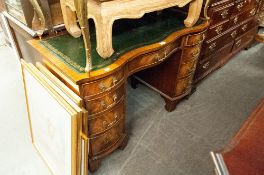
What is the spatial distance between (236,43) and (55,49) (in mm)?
2463

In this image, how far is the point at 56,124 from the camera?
52.3 inches

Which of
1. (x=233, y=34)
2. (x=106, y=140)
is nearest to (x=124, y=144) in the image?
(x=106, y=140)

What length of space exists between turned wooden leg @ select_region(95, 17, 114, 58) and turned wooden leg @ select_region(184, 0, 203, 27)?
2.65 ft

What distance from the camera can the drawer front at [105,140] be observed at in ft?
4.76

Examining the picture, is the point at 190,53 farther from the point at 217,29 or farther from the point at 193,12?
the point at 217,29

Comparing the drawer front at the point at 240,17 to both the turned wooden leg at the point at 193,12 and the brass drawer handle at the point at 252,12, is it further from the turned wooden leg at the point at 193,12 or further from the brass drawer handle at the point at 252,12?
the turned wooden leg at the point at 193,12

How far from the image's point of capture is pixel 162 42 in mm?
1530

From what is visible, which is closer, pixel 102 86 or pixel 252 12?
pixel 102 86

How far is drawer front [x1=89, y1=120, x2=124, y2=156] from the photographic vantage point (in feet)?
4.76

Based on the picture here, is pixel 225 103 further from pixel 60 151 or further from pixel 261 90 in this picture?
pixel 60 151

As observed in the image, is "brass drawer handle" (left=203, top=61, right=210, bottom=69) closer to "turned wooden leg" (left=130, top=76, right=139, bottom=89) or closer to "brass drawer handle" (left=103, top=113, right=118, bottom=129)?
"turned wooden leg" (left=130, top=76, right=139, bottom=89)

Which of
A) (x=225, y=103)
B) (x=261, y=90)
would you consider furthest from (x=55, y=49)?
(x=261, y=90)

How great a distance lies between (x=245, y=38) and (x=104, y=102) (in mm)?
2699

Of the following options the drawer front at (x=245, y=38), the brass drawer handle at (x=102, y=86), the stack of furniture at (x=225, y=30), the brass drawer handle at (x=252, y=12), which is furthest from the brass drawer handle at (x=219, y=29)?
the brass drawer handle at (x=102, y=86)
